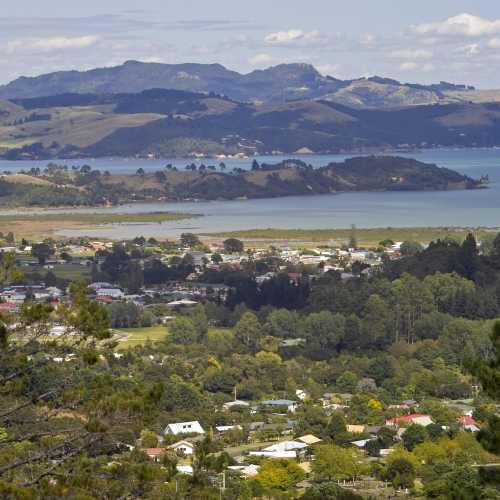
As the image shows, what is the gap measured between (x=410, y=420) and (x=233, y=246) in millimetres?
37749

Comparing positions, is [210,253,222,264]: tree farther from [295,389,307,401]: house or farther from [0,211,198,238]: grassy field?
[295,389,307,401]: house

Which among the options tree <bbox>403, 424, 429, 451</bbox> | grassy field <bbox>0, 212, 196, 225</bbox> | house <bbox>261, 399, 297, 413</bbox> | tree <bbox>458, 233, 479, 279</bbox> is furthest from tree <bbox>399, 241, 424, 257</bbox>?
tree <bbox>403, 424, 429, 451</bbox>

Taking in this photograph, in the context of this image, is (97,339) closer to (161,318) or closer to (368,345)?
(368,345)

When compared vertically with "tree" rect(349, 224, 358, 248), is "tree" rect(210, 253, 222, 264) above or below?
below

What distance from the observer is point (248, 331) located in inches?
1699

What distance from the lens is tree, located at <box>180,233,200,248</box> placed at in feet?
233

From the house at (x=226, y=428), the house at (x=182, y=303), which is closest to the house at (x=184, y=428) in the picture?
the house at (x=226, y=428)

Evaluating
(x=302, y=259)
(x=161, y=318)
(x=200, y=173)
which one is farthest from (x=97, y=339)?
(x=200, y=173)

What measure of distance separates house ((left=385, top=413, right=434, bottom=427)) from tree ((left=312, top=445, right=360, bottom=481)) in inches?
147

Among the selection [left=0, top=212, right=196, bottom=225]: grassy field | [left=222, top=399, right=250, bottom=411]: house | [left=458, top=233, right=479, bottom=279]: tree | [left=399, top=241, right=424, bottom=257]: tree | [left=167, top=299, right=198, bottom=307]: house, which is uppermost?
[left=458, top=233, right=479, bottom=279]: tree

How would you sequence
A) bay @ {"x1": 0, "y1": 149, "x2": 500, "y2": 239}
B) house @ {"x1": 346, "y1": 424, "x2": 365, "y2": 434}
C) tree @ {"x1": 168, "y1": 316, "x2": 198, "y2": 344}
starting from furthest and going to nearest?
1. bay @ {"x1": 0, "y1": 149, "x2": 500, "y2": 239}
2. tree @ {"x1": 168, "y1": 316, "x2": 198, "y2": 344}
3. house @ {"x1": 346, "y1": 424, "x2": 365, "y2": 434}

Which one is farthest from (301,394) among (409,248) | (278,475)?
(409,248)

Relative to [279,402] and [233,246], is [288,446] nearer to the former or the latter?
[279,402]

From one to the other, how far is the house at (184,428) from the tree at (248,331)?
11.3 m
